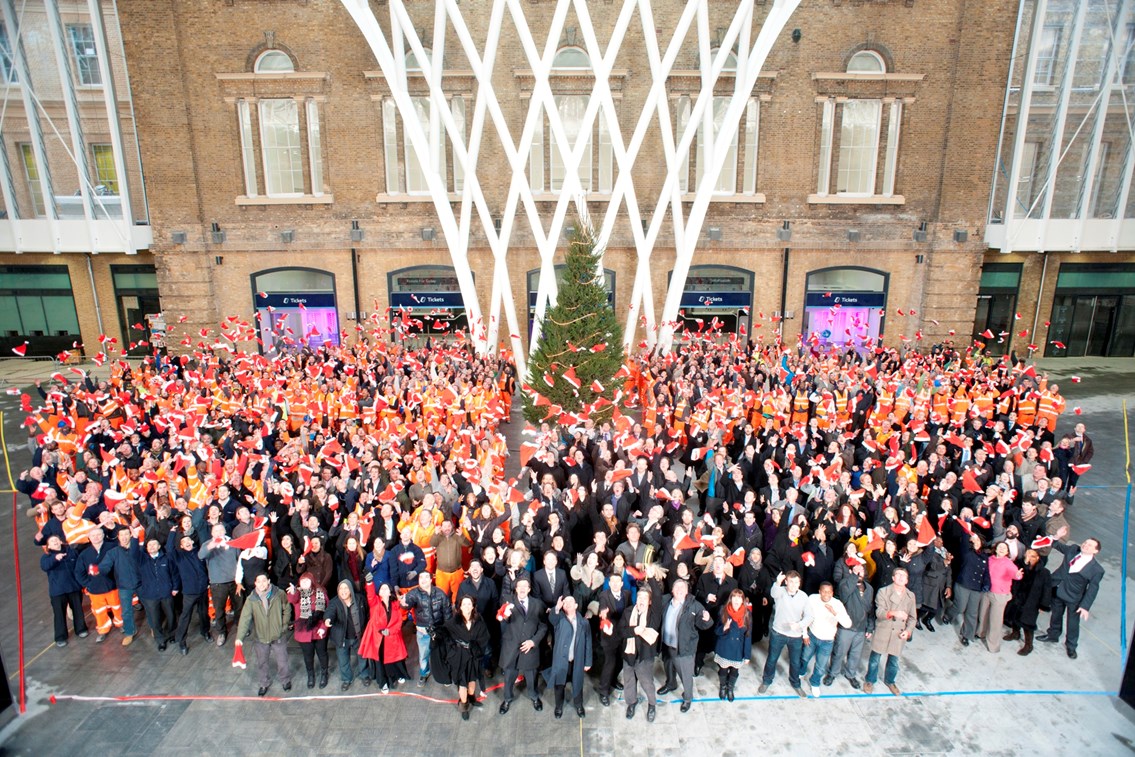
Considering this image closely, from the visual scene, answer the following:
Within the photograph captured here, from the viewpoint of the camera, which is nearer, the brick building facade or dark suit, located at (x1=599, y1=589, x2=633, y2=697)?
dark suit, located at (x1=599, y1=589, x2=633, y2=697)

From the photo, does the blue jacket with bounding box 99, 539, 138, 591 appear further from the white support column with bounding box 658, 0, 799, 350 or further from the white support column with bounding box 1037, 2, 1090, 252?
the white support column with bounding box 1037, 2, 1090, 252

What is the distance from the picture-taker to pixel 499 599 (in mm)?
7223

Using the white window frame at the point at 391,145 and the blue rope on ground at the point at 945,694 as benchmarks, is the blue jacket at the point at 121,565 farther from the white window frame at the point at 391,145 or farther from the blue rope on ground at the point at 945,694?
the white window frame at the point at 391,145

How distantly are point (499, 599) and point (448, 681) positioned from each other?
0.94m

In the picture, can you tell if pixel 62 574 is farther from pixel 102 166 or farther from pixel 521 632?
pixel 102 166

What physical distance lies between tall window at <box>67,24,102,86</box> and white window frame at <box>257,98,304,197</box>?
538 centimetres

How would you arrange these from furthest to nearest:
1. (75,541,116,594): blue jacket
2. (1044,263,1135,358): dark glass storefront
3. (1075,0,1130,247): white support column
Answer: (1044,263,1135,358): dark glass storefront < (1075,0,1130,247): white support column < (75,541,116,594): blue jacket

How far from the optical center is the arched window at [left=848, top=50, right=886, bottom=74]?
2050cm

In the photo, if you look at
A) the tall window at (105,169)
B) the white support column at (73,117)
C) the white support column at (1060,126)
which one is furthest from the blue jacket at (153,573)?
the white support column at (1060,126)

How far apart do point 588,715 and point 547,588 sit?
1353 millimetres

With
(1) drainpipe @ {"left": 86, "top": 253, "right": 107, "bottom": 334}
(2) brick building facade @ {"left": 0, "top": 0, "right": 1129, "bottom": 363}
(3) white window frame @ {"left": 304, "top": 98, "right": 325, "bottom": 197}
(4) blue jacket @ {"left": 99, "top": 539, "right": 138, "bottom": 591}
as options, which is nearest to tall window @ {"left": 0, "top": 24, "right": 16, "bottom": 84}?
(2) brick building facade @ {"left": 0, "top": 0, "right": 1129, "bottom": 363}

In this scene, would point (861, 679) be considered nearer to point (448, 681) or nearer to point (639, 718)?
point (639, 718)

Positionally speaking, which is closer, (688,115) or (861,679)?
(861,679)

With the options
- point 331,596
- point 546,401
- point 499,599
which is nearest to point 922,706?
point 499,599
